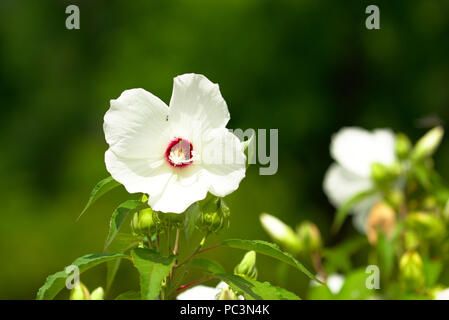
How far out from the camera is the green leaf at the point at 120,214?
709 mm

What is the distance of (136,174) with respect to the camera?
738mm

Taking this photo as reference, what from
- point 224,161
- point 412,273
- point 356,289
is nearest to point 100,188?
point 224,161

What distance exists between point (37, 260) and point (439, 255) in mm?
4477

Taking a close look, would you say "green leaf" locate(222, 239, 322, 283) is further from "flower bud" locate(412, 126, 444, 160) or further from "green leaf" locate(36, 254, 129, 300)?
"flower bud" locate(412, 126, 444, 160)

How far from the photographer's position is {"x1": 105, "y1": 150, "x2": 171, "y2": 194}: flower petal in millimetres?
724

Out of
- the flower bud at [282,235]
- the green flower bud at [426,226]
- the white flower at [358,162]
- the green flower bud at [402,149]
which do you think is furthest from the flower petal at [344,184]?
the green flower bud at [426,226]

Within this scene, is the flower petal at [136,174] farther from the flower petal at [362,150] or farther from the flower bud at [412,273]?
the flower petal at [362,150]

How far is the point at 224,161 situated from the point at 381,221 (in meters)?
0.84

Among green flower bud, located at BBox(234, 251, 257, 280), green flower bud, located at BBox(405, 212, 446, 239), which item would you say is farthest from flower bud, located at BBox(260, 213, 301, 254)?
green flower bud, located at BBox(234, 251, 257, 280)

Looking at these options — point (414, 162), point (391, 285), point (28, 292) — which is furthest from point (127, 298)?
point (28, 292)

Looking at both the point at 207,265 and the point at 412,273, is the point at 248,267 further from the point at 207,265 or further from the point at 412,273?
the point at 412,273

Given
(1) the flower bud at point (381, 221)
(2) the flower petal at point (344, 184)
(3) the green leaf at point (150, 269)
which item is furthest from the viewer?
(2) the flower petal at point (344, 184)

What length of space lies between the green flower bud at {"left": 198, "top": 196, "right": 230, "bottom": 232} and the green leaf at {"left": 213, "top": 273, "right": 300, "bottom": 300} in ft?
0.18
